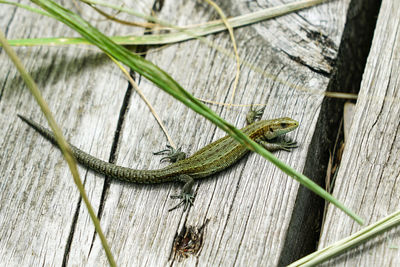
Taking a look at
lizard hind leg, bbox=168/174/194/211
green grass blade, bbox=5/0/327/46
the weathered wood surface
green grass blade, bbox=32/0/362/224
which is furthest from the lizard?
green grass blade, bbox=32/0/362/224

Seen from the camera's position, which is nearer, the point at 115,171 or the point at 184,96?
the point at 184,96

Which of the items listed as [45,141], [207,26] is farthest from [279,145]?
[45,141]

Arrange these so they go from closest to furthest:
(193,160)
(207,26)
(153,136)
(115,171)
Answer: (115,171) < (153,136) < (193,160) < (207,26)

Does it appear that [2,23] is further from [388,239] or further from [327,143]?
[388,239]

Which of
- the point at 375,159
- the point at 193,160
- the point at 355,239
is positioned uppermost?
the point at 375,159

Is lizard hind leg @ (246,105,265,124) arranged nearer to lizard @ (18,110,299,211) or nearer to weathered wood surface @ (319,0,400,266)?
lizard @ (18,110,299,211)

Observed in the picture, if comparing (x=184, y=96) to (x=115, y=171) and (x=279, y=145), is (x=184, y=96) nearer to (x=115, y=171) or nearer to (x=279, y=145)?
(x=115, y=171)
